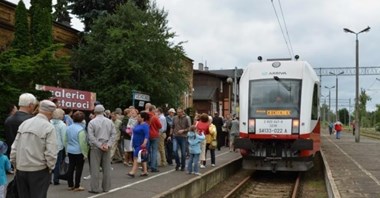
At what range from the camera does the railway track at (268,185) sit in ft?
46.9

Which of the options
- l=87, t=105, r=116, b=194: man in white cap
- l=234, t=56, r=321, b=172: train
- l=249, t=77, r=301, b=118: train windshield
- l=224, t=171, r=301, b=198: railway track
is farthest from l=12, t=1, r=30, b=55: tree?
l=87, t=105, r=116, b=194: man in white cap

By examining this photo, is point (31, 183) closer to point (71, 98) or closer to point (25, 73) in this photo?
point (25, 73)

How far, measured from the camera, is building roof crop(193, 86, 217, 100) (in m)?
57.3

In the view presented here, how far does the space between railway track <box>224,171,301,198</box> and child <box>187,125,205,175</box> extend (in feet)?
4.08

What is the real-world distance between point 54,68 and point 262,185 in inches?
303

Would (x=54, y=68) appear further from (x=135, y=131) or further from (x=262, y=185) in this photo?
(x=262, y=185)

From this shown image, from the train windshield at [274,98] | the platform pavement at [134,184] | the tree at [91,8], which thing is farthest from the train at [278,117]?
the tree at [91,8]

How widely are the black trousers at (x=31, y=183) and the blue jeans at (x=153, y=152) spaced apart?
7.35 m

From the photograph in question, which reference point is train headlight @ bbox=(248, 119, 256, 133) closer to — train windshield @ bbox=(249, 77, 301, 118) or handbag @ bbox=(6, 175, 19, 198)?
train windshield @ bbox=(249, 77, 301, 118)

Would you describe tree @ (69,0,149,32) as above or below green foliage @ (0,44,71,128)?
above

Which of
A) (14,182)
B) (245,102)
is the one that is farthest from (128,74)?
(14,182)

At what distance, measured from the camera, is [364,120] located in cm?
11356

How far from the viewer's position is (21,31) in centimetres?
1878

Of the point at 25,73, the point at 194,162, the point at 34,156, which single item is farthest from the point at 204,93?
the point at 34,156
